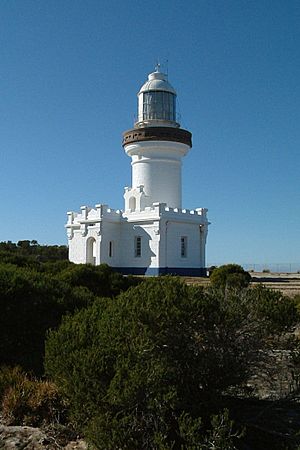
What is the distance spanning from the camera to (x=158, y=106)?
103ft

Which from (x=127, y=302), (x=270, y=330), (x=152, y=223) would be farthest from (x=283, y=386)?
(x=152, y=223)

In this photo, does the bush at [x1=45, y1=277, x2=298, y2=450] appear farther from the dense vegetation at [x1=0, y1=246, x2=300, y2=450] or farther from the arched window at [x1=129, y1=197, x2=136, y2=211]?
the arched window at [x1=129, y1=197, x2=136, y2=211]

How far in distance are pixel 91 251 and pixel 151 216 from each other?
5017 millimetres

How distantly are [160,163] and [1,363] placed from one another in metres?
24.6

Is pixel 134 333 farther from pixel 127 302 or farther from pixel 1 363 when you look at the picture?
pixel 1 363

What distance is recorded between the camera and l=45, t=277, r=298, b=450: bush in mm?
4445

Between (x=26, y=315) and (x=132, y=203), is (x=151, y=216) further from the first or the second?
(x=26, y=315)

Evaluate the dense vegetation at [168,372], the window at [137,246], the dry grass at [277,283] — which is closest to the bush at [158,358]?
the dense vegetation at [168,372]

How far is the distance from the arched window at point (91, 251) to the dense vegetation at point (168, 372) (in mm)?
24820

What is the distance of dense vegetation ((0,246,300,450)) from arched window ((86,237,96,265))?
24820mm

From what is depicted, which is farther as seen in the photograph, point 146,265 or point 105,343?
point 146,265

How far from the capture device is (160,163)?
30.8m

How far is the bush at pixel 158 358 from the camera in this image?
175 inches

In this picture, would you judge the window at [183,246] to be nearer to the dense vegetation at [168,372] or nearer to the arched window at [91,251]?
the arched window at [91,251]
